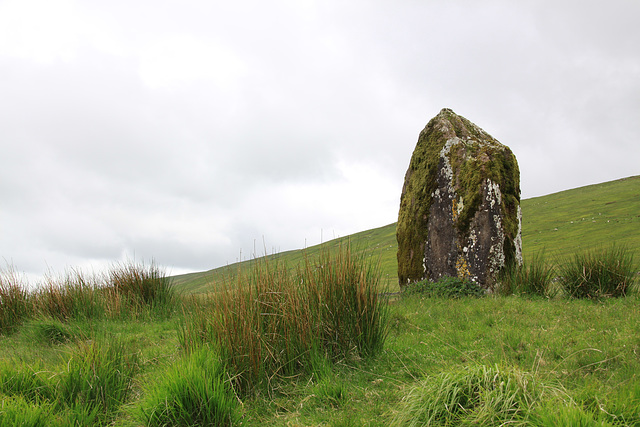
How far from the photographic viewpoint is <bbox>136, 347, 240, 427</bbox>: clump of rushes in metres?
3.94

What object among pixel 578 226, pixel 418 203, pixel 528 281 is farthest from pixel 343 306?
pixel 578 226

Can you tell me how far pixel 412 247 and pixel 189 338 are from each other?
7075 mm

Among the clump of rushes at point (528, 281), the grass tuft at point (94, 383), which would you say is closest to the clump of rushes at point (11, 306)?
the grass tuft at point (94, 383)

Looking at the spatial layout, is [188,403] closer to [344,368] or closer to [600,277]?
[344,368]

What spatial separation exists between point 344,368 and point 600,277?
6658 millimetres

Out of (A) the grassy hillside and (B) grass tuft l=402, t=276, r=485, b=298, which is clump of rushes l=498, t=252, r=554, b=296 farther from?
(A) the grassy hillside

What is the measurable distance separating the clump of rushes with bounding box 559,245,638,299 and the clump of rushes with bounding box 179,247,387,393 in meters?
5.54

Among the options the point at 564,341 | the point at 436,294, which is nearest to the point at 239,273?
the point at 564,341

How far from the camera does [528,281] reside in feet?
30.9

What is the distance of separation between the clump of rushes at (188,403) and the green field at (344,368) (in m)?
0.01

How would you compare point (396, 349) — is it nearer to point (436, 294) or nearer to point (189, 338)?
point (189, 338)

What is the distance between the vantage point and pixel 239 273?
520cm

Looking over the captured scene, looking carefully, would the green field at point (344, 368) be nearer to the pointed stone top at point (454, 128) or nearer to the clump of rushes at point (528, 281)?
the clump of rushes at point (528, 281)

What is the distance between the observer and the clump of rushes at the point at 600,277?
28.6ft
